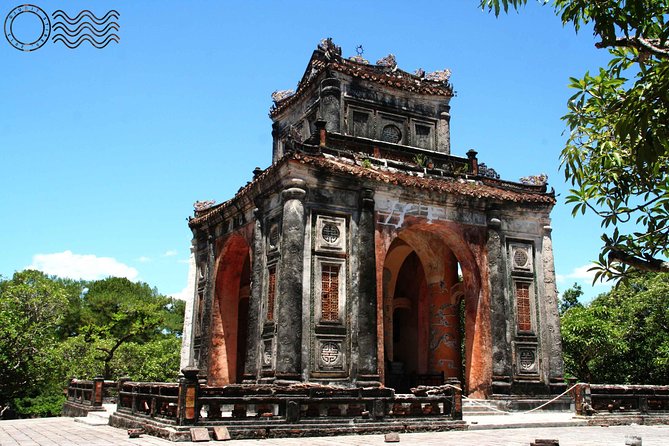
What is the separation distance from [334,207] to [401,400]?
19.0ft

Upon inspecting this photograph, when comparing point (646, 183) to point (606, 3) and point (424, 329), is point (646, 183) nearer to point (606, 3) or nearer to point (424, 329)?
point (606, 3)

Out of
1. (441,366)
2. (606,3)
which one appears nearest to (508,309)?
(441,366)

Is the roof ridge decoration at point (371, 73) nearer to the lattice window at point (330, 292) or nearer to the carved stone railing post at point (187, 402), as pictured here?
the lattice window at point (330, 292)

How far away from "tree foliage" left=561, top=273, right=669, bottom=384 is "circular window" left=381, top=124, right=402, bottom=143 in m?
13.4

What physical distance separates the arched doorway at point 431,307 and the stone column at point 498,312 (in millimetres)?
324

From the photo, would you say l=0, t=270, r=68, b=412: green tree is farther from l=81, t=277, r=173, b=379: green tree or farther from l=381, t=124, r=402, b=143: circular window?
l=381, t=124, r=402, b=143: circular window

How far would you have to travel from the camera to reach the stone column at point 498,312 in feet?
60.9

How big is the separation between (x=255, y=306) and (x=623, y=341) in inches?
797

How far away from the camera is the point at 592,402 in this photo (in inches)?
657

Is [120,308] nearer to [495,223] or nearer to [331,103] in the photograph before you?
[331,103]

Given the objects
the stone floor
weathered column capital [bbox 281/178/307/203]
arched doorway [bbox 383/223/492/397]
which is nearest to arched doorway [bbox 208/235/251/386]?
weathered column capital [bbox 281/178/307/203]

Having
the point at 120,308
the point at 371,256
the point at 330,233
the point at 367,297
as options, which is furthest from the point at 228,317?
the point at 120,308

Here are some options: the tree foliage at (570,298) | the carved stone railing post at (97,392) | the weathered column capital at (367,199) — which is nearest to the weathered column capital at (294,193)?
the weathered column capital at (367,199)

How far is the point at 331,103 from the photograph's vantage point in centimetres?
2152
